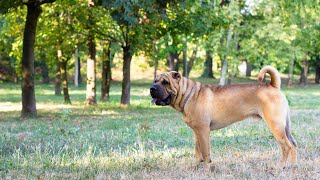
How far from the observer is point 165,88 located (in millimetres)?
6602

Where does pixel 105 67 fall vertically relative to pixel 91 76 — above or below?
above

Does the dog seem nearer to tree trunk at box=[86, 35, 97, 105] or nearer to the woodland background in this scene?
the woodland background

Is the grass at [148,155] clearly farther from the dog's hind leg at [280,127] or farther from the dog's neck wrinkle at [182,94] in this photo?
the dog's neck wrinkle at [182,94]

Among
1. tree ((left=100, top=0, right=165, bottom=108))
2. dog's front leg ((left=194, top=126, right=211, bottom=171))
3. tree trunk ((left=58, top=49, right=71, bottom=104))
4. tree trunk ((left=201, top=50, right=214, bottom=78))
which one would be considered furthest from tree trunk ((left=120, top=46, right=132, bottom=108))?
tree trunk ((left=201, top=50, right=214, bottom=78))

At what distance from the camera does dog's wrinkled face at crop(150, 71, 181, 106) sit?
6527mm

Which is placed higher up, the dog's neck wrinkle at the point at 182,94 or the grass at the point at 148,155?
the dog's neck wrinkle at the point at 182,94

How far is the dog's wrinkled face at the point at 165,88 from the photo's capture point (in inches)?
257

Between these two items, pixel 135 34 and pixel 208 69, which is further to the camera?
pixel 208 69

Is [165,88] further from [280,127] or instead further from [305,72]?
[305,72]

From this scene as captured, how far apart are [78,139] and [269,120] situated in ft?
14.6

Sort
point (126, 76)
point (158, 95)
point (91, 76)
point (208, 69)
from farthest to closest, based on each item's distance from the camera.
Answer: point (208, 69) → point (91, 76) → point (126, 76) → point (158, 95)

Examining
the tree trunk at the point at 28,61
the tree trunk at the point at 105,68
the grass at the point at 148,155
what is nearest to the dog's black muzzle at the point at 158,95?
the grass at the point at 148,155

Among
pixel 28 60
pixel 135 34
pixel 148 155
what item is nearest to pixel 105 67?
pixel 135 34

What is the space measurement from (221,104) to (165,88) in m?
0.95
